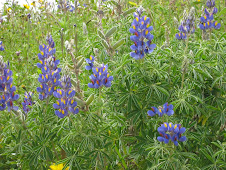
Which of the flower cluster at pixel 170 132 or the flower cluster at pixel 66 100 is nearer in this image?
the flower cluster at pixel 170 132

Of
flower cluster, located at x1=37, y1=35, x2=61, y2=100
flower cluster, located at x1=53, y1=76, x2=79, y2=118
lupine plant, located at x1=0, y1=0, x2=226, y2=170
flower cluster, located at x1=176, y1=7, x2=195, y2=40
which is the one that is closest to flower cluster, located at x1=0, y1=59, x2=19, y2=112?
lupine plant, located at x1=0, y1=0, x2=226, y2=170

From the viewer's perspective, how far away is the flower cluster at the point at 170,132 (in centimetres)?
166

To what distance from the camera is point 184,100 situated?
183 cm

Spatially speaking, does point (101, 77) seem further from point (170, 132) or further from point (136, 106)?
point (170, 132)

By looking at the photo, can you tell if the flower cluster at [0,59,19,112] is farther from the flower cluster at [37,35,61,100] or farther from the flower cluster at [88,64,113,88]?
the flower cluster at [88,64,113,88]

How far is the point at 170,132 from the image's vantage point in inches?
66.0

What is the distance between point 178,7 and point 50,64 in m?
3.41

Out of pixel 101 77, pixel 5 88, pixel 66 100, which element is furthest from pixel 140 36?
pixel 5 88

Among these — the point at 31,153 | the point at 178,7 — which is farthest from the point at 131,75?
the point at 178,7

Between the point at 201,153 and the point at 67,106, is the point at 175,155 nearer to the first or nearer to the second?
the point at 201,153

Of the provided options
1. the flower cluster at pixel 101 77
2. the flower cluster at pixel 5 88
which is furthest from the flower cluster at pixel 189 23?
the flower cluster at pixel 5 88

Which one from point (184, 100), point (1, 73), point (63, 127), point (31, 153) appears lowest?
point (31, 153)

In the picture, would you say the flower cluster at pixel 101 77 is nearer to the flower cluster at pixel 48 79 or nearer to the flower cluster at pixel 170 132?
the flower cluster at pixel 48 79

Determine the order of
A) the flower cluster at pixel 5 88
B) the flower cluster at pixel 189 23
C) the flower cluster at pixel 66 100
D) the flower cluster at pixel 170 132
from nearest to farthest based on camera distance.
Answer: the flower cluster at pixel 170 132 < the flower cluster at pixel 66 100 < the flower cluster at pixel 189 23 < the flower cluster at pixel 5 88
